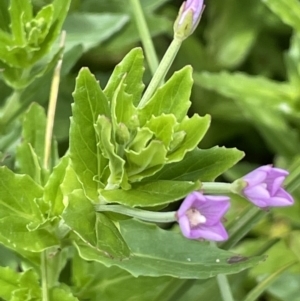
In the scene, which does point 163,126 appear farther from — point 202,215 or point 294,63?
point 294,63

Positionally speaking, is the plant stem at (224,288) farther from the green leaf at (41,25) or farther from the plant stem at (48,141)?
the green leaf at (41,25)

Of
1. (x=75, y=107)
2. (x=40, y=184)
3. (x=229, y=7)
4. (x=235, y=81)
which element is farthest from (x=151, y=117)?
(x=229, y=7)

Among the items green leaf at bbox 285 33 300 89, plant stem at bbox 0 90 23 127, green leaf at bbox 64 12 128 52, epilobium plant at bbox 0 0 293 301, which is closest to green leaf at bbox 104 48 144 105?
epilobium plant at bbox 0 0 293 301

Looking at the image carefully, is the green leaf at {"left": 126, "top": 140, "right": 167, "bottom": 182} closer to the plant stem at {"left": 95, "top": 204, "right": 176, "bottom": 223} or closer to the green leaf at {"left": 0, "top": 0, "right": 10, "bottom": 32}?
the plant stem at {"left": 95, "top": 204, "right": 176, "bottom": 223}

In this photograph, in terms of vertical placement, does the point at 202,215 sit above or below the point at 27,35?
below

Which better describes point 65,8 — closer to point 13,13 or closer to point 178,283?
point 13,13

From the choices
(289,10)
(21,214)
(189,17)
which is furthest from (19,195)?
(289,10)

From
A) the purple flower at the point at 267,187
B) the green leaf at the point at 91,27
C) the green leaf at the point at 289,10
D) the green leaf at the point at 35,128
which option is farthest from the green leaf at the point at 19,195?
the green leaf at the point at 289,10
